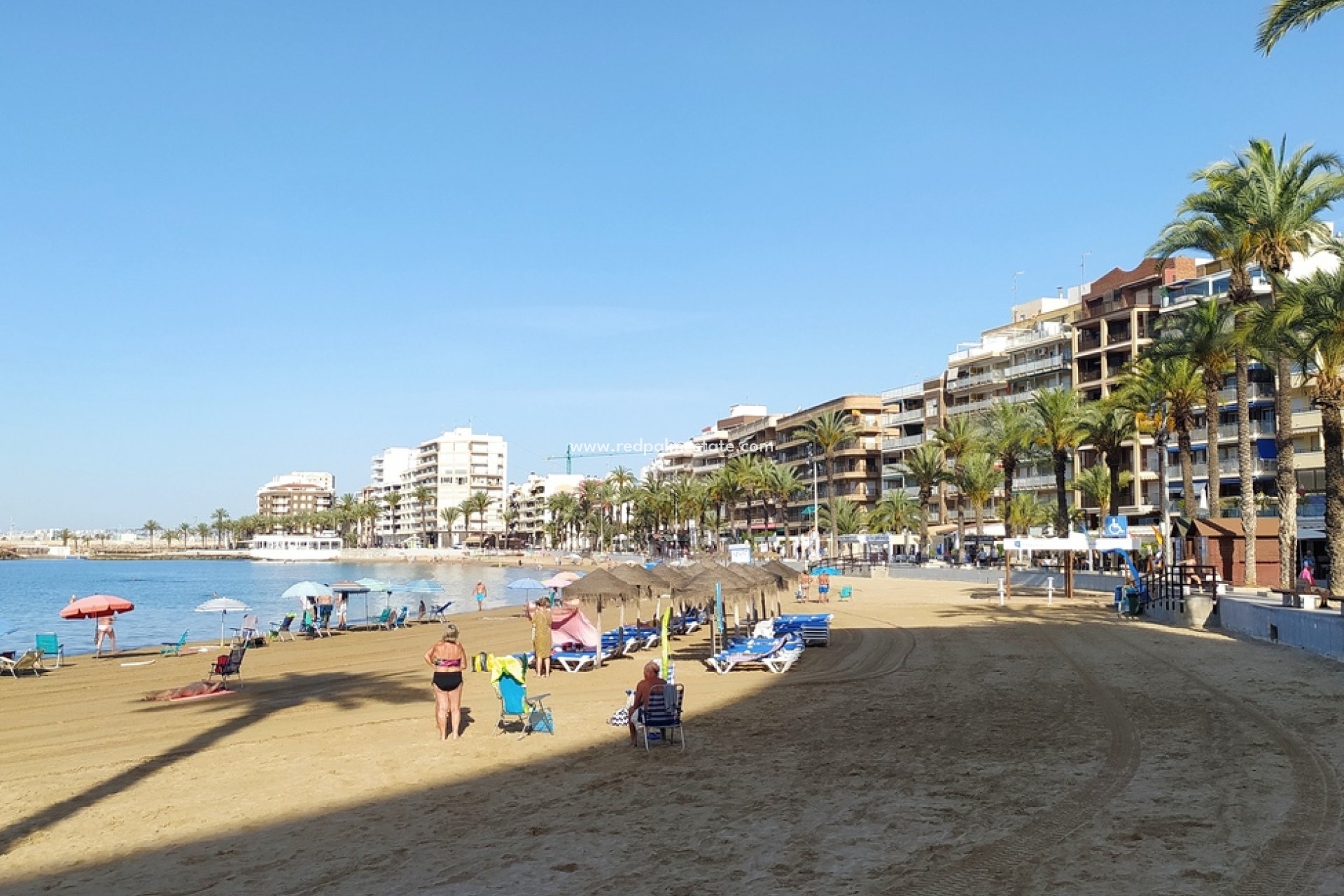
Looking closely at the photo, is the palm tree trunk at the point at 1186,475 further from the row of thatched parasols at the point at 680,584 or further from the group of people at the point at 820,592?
the row of thatched parasols at the point at 680,584

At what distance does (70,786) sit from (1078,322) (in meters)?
75.0

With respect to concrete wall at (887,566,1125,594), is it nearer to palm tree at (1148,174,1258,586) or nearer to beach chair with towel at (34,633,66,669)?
palm tree at (1148,174,1258,586)

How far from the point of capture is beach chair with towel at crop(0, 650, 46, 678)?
81.1 ft

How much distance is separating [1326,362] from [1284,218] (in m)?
7.00

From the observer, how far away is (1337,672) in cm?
1723

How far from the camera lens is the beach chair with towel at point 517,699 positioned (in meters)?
14.2

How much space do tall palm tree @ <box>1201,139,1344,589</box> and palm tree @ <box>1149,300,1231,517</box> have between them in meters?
4.44

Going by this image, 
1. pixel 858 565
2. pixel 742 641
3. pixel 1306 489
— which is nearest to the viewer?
pixel 742 641

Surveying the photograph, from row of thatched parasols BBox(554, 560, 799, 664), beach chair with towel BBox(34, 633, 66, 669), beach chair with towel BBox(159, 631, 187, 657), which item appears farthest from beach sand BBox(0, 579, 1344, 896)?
beach chair with towel BBox(159, 631, 187, 657)

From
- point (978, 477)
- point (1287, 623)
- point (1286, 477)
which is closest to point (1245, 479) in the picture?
point (1286, 477)

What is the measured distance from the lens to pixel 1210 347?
118 ft

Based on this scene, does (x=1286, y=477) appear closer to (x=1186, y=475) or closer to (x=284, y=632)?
(x=1186, y=475)

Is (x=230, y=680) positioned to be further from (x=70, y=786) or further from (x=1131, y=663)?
(x=1131, y=663)

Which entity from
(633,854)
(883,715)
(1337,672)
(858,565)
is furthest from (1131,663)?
(858,565)
